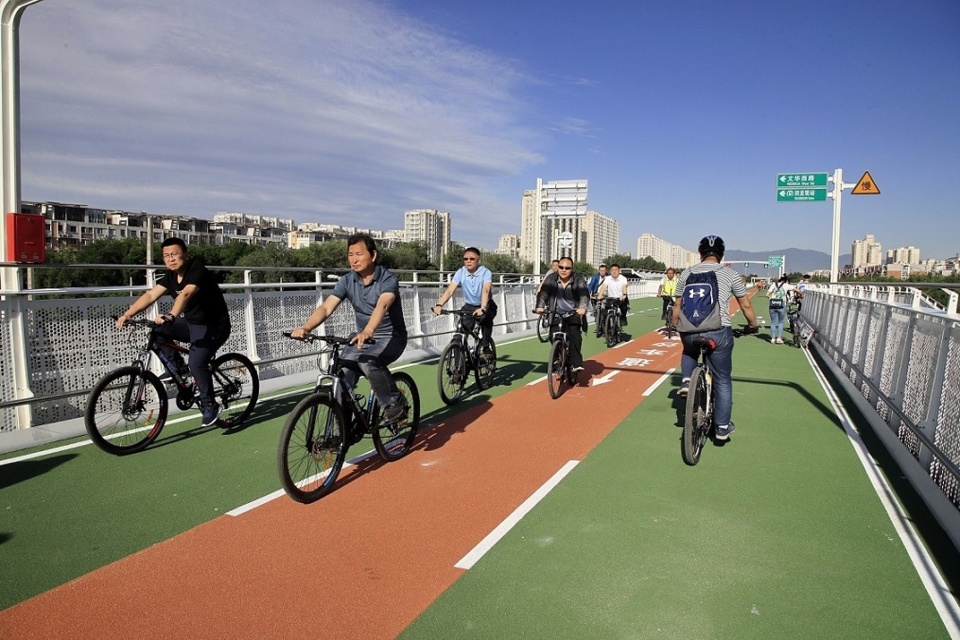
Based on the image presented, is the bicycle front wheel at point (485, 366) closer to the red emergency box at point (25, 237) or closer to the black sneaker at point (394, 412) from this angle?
the black sneaker at point (394, 412)

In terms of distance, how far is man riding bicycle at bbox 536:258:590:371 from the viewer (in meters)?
9.00

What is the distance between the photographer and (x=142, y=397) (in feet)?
20.1

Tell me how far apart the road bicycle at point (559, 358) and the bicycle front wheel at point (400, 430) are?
2874mm

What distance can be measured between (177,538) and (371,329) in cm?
197

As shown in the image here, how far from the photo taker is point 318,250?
10088cm

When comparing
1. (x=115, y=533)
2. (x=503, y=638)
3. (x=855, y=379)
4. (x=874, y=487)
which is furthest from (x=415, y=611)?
(x=855, y=379)

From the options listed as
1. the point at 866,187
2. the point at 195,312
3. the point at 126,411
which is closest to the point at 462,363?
the point at 195,312

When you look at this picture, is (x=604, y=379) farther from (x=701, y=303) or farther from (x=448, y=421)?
(x=701, y=303)

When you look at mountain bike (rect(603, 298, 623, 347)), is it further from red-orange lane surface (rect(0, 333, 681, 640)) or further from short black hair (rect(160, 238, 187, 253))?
short black hair (rect(160, 238, 187, 253))

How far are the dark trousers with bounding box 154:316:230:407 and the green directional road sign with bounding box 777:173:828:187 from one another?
2811 centimetres

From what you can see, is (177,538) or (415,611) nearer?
(415,611)

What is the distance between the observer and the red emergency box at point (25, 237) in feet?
20.7

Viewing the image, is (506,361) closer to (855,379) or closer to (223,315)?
(855,379)

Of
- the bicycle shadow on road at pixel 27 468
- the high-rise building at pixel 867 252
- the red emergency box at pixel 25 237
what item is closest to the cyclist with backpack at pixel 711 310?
the bicycle shadow on road at pixel 27 468
